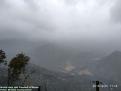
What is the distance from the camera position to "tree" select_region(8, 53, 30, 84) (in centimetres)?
13750

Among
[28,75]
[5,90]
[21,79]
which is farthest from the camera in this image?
[21,79]

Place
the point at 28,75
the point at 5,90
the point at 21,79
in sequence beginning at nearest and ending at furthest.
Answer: the point at 5,90 → the point at 28,75 → the point at 21,79

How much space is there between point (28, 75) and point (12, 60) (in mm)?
11588

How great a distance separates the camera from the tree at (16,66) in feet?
451

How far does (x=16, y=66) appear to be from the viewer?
137500mm

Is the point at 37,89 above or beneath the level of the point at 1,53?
beneath

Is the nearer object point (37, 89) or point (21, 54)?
point (37, 89)

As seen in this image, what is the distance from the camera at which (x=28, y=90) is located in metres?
87.8

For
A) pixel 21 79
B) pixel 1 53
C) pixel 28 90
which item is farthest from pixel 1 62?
pixel 28 90

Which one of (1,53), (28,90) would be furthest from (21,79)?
(28,90)

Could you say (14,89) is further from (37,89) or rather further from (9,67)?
(9,67)

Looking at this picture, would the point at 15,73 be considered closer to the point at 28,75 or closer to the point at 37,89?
the point at 28,75

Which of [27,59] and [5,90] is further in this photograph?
[27,59]

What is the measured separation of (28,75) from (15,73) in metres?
7.87
